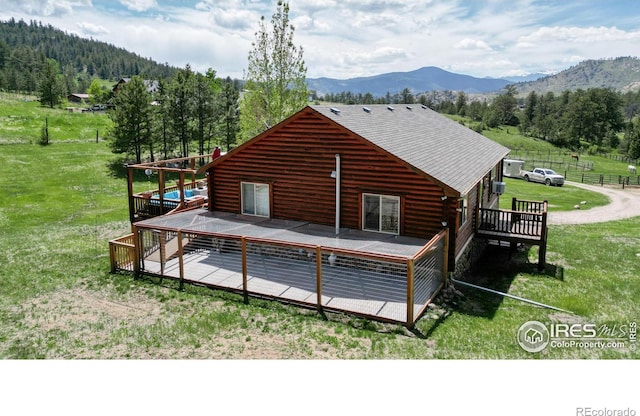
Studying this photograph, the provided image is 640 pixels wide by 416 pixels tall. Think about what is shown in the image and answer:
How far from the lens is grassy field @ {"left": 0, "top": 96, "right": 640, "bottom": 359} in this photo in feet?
33.2

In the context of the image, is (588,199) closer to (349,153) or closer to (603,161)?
(349,153)

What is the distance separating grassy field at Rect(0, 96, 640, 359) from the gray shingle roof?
354 centimetres

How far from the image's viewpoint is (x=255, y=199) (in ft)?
57.9

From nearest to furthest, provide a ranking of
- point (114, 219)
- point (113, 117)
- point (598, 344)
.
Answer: point (598, 344) < point (114, 219) < point (113, 117)

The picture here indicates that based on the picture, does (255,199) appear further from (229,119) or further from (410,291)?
(229,119)

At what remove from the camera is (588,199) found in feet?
113

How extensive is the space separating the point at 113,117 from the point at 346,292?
32.8m

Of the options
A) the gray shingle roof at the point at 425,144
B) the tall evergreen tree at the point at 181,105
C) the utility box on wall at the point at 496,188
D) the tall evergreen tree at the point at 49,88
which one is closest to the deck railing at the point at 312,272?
the gray shingle roof at the point at 425,144

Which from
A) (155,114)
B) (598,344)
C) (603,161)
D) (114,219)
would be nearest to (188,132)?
(155,114)

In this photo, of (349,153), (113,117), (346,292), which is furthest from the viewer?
(113,117)

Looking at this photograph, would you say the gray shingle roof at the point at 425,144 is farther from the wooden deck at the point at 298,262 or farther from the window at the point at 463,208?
the wooden deck at the point at 298,262

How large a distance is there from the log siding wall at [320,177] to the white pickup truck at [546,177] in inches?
1326

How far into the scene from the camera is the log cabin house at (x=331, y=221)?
13.0 m

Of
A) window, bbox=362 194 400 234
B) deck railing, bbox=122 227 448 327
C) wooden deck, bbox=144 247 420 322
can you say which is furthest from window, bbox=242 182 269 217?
window, bbox=362 194 400 234
